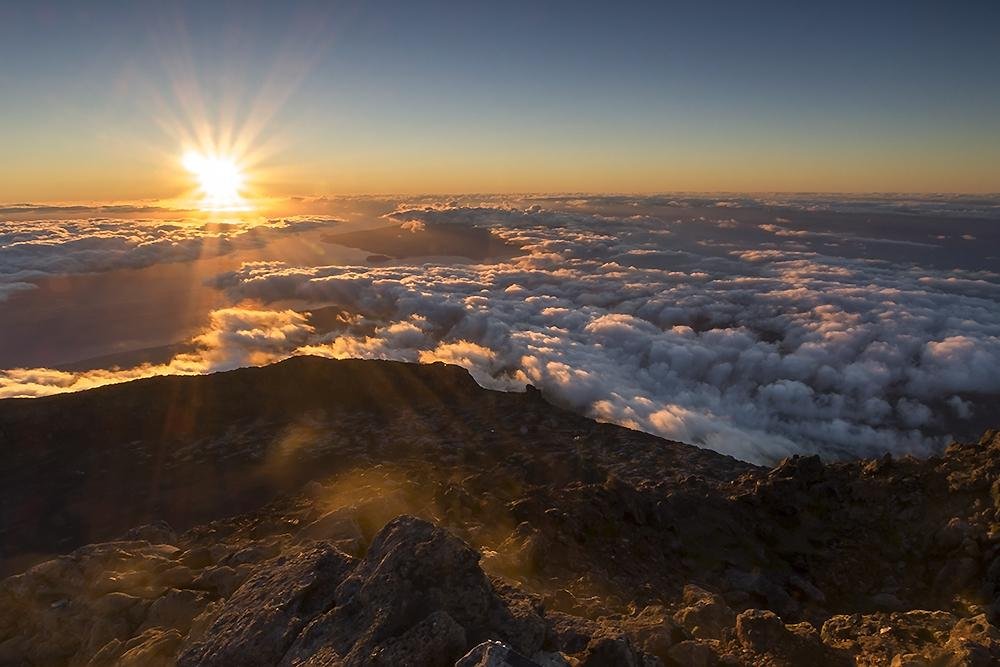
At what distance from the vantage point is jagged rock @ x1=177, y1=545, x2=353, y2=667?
9.17 meters

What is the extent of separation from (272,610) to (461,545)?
351 centimetres

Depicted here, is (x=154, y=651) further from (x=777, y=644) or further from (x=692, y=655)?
(x=777, y=644)

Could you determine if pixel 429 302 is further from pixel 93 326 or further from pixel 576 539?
pixel 576 539

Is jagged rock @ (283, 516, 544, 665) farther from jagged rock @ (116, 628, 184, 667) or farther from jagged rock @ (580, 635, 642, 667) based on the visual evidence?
jagged rock @ (116, 628, 184, 667)

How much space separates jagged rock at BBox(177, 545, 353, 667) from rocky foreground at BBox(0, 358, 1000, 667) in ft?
0.16

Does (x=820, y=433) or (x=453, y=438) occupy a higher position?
(x=453, y=438)

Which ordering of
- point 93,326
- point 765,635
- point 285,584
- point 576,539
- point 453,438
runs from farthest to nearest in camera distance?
point 93,326 → point 453,438 → point 576,539 → point 765,635 → point 285,584

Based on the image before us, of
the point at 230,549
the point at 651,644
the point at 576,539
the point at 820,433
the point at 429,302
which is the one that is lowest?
the point at 820,433

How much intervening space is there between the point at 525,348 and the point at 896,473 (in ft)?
402

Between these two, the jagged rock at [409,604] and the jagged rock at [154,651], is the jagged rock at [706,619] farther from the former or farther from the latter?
the jagged rock at [154,651]

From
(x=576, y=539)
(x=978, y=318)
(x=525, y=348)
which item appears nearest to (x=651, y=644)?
(x=576, y=539)

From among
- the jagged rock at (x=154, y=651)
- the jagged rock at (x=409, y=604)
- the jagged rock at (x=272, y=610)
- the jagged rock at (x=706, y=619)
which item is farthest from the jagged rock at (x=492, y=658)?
the jagged rock at (x=706, y=619)

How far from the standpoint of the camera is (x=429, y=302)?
192 m

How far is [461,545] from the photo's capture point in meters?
10.1
